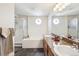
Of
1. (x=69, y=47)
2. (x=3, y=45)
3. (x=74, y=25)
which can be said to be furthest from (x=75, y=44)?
(x=3, y=45)

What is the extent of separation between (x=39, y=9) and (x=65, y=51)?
0.84 m

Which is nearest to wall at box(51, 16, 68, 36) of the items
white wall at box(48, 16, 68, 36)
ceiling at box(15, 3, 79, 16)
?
white wall at box(48, 16, 68, 36)

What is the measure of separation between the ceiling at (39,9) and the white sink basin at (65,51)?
0.60 meters

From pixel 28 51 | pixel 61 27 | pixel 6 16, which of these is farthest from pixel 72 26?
pixel 6 16

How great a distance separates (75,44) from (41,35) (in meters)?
0.60

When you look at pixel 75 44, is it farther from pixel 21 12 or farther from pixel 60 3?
A: pixel 21 12

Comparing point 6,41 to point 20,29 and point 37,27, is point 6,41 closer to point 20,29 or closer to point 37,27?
point 20,29

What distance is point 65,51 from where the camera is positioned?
79.7 inches

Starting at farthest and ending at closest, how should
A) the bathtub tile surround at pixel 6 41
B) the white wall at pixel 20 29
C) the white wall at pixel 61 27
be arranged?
the white wall at pixel 61 27 < the white wall at pixel 20 29 < the bathtub tile surround at pixel 6 41

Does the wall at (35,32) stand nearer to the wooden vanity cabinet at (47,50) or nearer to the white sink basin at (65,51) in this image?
the wooden vanity cabinet at (47,50)

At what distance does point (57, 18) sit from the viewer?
7.09 feet

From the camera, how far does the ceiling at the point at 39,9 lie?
195 centimetres

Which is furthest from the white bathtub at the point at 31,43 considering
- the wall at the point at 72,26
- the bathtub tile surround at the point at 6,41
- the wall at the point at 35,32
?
the wall at the point at 72,26

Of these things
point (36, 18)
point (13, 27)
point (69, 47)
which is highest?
point (36, 18)
